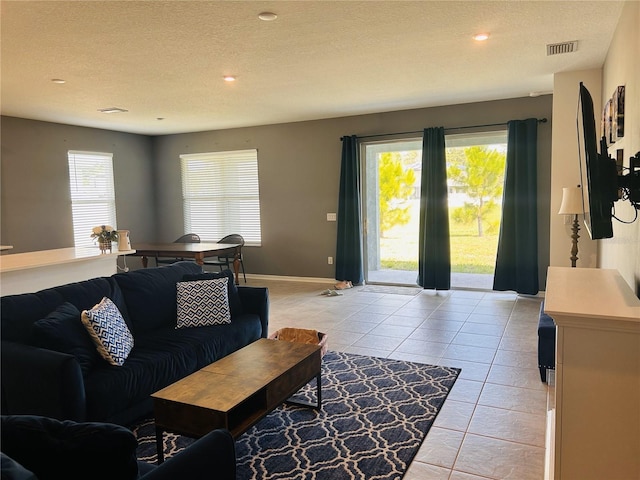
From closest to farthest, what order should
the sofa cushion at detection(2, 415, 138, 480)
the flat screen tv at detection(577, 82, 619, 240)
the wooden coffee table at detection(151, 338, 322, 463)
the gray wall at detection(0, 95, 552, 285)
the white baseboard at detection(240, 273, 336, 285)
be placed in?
the sofa cushion at detection(2, 415, 138, 480), the flat screen tv at detection(577, 82, 619, 240), the wooden coffee table at detection(151, 338, 322, 463), the gray wall at detection(0, 95, 552, 285), the white baseboard at detection(240, 273, 336, 285)

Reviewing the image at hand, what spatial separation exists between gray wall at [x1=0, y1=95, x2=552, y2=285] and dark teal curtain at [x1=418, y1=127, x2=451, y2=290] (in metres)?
0.38

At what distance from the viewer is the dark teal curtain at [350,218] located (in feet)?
22.0

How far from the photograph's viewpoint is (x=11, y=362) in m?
2.36

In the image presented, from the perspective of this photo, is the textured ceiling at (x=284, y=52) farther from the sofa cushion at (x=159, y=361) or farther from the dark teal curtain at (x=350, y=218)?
the sofa cushion at (x=159, y=361)

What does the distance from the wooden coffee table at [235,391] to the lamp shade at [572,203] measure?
2901 mm

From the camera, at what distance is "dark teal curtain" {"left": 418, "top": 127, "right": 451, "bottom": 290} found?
20.0 ft

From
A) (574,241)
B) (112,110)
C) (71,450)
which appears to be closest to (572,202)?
(574,241)

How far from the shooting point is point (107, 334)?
2627mm

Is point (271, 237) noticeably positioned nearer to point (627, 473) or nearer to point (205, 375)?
point (205, 375)

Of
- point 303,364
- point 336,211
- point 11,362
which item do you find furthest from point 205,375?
point 336,211

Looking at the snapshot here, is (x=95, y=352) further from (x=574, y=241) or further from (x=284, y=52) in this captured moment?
(x=574, y=241)

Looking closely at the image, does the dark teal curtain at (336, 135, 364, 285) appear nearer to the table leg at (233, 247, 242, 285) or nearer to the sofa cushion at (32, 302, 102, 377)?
the table leg at (233, 247, 242, 285)

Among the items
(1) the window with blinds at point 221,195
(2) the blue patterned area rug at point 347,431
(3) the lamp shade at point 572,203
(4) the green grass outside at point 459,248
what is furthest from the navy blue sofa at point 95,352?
(1) the window with blinds at point 221,195

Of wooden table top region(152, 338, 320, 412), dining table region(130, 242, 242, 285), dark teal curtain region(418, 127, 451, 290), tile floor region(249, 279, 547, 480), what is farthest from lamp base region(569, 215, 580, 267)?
dining table region(130, 242, 242, 285)
